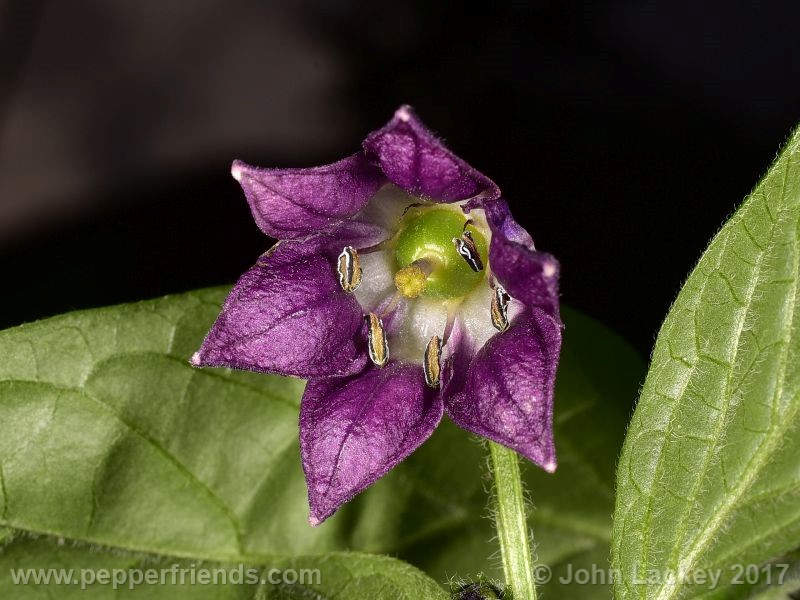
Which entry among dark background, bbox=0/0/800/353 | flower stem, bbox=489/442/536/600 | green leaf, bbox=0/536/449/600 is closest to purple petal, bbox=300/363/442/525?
flower stem, bbox=489/442/536/600

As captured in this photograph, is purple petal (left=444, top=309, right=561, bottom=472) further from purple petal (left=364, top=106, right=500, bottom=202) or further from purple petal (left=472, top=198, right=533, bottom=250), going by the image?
purple petal (left=364, top=106, right=500, bottom=202)

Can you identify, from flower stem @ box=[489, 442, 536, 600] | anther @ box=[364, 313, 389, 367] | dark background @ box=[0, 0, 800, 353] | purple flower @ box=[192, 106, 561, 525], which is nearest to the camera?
purple flower @ box=[192, 106, 561, 525]

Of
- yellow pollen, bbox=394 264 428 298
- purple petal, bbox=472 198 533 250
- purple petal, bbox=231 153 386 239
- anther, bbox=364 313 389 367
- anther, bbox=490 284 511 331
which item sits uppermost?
purple petal, bbox=472 198 533 250

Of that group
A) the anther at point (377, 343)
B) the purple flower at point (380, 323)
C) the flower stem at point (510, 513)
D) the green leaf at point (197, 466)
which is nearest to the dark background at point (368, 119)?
the green leaf at point (197, 466)

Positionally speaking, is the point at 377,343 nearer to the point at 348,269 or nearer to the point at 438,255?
the point at 348,269

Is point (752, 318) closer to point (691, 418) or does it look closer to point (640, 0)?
point (691, 418)

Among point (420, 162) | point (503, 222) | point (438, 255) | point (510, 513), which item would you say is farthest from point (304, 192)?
point (510, 513)
